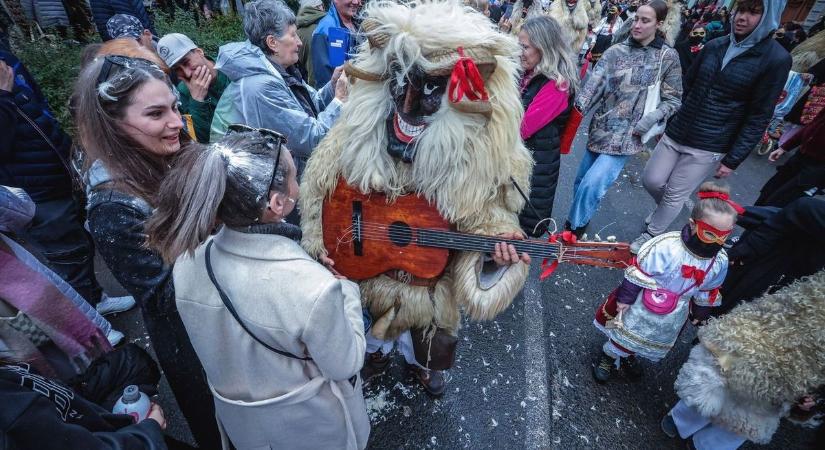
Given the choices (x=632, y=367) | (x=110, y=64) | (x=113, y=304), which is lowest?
(x=113, y=304)

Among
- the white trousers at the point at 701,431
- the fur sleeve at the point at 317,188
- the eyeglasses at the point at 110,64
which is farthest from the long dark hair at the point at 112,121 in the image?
the white trousers at the point at 701,431

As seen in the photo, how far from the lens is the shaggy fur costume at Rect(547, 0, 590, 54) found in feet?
29.2

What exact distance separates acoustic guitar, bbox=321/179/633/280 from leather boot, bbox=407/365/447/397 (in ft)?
3.72

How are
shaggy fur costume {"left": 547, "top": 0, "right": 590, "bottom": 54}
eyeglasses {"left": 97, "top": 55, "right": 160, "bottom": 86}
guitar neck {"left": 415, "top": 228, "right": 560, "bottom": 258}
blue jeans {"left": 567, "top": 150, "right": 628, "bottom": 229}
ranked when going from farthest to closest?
shaggy fur costume {"left": 547, "top": 0, "right": 590, "bottom": 54}
blue jeans {"left": 567, "top": 150, "right": 628, "bottom": 229}
guitar neck {"left": 415, "top": 228, "right": 560, "bottom": 258}
eyeglasses {"left": 97, "top": 55, "right": 160, "bottom": 86}

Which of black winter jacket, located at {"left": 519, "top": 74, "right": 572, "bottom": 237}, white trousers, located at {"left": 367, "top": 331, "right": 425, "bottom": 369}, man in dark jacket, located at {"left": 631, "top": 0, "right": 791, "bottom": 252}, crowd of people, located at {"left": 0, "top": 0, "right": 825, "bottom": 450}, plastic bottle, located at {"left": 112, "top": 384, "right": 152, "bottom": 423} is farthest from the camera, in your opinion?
man in dark jacket, located at {"left": 631, "top": 0, "right": 791, "bottom": 252}

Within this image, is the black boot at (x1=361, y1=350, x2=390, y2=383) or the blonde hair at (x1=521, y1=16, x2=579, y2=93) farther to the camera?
the blonde hair at (x1=521, y1=16, x2=579, y2=93)

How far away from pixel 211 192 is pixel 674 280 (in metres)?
2.73

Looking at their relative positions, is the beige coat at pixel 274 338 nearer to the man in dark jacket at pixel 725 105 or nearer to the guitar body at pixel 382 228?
the guitar body at pixel 382 228

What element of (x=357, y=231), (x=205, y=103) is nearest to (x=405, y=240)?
(x=357, y=231)

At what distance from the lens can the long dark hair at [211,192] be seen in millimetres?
1187

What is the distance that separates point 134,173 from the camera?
68.1 inches

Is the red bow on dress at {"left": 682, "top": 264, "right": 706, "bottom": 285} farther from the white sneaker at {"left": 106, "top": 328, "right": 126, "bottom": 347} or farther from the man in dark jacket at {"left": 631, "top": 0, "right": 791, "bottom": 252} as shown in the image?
the white sneaker at {"left": 106, "top": 328, "right": 126, "bottom": 347}

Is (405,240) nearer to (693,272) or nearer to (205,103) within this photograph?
(693,272)

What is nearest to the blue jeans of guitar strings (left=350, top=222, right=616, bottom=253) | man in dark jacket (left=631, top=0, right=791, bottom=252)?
man in dark jacket (left=631, top=0, right=791, bottom=252)
